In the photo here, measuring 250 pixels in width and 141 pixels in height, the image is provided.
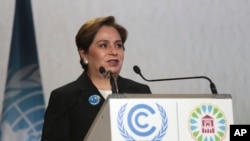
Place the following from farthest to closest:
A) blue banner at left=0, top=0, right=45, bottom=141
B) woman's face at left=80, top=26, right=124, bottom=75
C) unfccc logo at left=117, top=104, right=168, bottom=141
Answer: blue banner at left=0, top=0, right=45, bottom=141, woman's face at left=80, top=26, right=124, bottom=75, unfccc logo at left=117, top=104, right=168, bottom=141

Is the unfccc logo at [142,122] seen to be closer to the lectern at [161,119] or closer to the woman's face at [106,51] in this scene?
the lectern at [161,119]

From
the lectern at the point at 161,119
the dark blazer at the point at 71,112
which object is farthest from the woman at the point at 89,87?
the lectern at the point at 161,119

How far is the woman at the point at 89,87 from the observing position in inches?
99.0

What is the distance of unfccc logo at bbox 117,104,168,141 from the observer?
5.91ft

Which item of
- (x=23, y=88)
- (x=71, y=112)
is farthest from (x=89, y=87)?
(x=23, y=88)

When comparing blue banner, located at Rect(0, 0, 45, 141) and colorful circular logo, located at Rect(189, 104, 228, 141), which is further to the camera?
blue banner, located at Rect(0, 0, 45, 141)

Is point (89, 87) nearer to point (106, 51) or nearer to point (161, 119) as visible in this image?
point (106, 51)

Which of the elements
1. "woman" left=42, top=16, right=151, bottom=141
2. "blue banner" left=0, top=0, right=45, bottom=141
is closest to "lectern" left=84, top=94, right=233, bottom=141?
"woman" left=42, top=16, right=151, bottom=141

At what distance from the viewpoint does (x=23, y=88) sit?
3.41m

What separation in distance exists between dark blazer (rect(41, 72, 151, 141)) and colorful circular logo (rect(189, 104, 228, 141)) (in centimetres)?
74

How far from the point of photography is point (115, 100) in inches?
71.4

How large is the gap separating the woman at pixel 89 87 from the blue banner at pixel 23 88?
1.93 ft

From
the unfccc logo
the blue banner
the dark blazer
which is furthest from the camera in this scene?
the blue banner

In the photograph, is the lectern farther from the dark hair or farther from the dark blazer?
the dark hair
